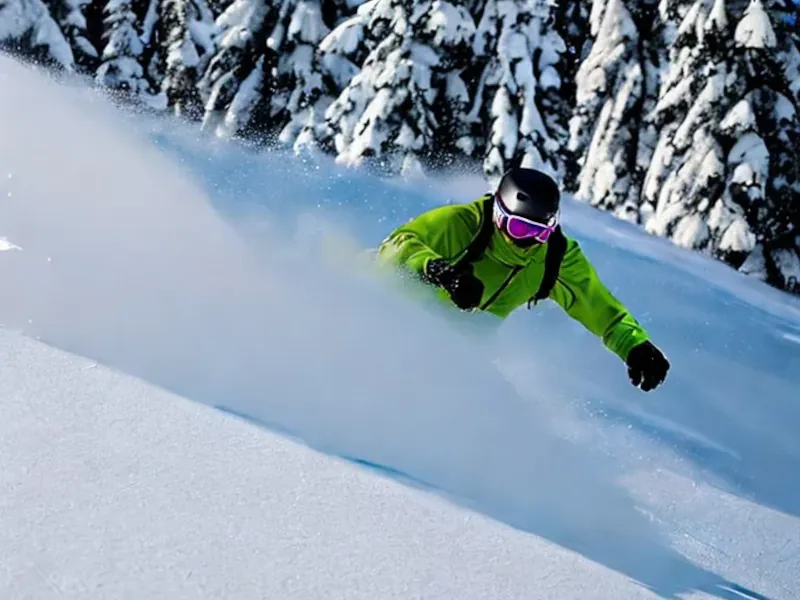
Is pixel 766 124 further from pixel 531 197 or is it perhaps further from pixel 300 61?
pixel 531 197

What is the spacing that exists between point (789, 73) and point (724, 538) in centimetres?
1446

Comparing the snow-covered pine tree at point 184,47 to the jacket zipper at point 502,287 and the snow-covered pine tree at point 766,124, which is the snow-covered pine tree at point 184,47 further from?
the jacket zipper at point 502,287

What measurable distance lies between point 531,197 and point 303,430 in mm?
1835

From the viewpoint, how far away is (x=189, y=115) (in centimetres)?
2238

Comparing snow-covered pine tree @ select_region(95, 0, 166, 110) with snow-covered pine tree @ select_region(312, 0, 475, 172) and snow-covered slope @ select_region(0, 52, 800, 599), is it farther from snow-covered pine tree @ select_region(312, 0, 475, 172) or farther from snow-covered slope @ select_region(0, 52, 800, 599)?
snow-covered slope @ select_region(0, 52, 800, 599)

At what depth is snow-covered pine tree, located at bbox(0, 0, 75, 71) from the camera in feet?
75.9

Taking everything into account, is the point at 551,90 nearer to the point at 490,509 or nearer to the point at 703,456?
the point at 703,456

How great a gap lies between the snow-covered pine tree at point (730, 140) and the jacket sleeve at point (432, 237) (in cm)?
1251

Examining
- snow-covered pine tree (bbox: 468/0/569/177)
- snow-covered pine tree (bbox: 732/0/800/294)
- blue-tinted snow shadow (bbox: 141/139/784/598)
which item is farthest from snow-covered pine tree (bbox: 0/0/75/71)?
snow-covered pine tree (bbox: 732/0/800/294)

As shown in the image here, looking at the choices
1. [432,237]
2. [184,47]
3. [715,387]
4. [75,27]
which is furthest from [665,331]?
[75,27]

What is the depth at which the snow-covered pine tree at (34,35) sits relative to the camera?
2312 cm

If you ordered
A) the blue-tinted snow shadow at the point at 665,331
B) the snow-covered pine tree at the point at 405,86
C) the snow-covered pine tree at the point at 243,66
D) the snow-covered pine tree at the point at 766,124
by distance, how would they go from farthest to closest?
Answer: 1. the snow-covered pine tree at the point at 243,66
2. the snow-covered pine tree at the point at 766,124
3. the snow-covered pine tree at the point at 405,86
4. the blue-tinted snow shadow at the point at 665,331

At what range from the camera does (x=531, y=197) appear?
4844 mm

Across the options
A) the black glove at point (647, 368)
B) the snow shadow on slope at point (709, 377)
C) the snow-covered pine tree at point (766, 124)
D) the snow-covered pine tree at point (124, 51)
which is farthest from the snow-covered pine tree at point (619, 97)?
the black glove at point (647, 368)
